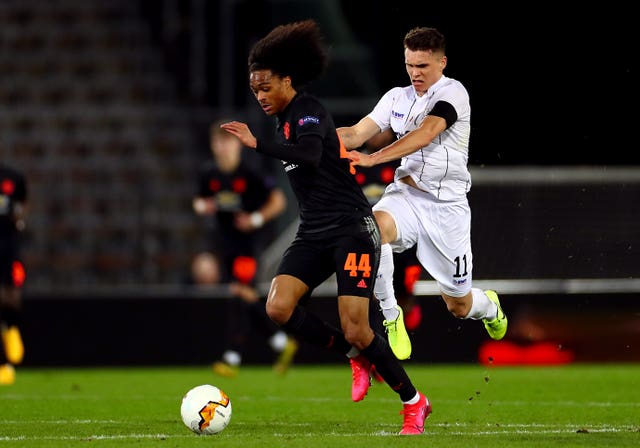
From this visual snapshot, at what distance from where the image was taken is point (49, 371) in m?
13.2

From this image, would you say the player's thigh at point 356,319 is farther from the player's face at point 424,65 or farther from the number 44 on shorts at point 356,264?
the player's face at point 424,65

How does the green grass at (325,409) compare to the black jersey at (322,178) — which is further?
the black jersey at (322,178)

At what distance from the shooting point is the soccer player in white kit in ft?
25.3

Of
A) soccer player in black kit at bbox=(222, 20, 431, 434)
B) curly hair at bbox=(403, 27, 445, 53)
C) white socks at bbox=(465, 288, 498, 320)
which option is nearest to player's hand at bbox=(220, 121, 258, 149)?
soccer player in black kit at bbox=(222, 20, 431, 434)

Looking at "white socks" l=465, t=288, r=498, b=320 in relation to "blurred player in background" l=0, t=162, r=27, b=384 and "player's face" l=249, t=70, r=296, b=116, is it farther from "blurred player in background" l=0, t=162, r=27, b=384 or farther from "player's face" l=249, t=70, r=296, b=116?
"blurred player in background" l=0, t=162, r=27, b=384

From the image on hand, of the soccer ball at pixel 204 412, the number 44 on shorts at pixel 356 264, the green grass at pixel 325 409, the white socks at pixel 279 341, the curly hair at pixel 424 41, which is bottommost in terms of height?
the white socks at pixel 279 341

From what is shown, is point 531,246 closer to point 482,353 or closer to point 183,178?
point 482,353

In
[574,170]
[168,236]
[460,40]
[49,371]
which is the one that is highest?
[460,40]

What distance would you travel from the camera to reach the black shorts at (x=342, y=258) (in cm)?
695

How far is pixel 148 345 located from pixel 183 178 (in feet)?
13.0

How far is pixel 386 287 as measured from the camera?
26.2 ft

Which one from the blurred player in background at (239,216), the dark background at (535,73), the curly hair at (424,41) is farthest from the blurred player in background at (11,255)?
the curly hair at (424,41)

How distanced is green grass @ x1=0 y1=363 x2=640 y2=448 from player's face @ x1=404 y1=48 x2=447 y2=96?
208 centimetres

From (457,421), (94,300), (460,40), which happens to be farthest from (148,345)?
(457,421)
